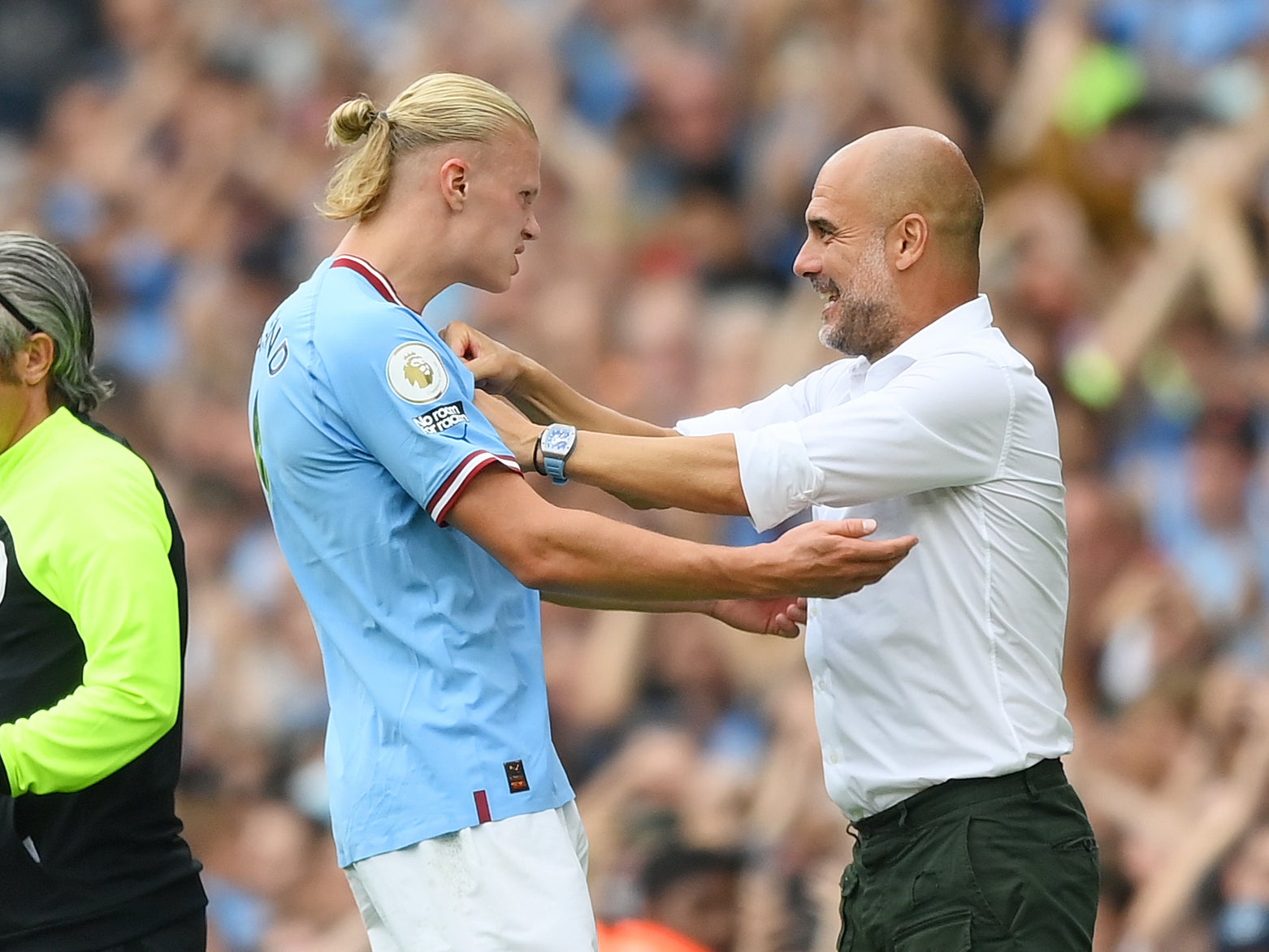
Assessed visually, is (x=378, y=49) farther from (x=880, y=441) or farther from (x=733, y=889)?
(x=880, y=441)

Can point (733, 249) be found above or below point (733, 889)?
above

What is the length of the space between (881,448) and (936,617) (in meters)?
0.31

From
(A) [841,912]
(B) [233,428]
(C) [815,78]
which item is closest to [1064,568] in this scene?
(A) [841,912]

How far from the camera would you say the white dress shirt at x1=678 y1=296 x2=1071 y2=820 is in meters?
2.85

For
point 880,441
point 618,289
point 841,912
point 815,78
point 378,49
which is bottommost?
point 841,912

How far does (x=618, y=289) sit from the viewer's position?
6.33 m

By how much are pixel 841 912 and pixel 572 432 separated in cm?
101

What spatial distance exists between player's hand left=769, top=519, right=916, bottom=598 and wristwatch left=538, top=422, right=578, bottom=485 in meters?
0.40

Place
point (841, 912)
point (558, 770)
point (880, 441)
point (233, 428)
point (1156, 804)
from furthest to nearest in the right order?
point (233, 428) < point (1156, 804) < point (841, 912) < point (880, 441) < point (558, 770)

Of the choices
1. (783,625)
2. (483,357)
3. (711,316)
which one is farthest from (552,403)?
(711,316)

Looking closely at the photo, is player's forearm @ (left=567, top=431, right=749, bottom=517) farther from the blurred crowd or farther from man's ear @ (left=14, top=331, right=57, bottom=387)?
the blurred crowd

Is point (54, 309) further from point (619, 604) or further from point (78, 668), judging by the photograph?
point (619, 604)

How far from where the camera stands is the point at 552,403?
322 cm

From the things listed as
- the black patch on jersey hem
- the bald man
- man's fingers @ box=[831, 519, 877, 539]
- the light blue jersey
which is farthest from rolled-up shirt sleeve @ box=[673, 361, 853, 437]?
the black patch on jersey hem
